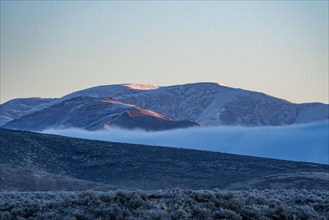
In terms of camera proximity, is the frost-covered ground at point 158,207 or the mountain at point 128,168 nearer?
the frost-covered ground at point 158,207

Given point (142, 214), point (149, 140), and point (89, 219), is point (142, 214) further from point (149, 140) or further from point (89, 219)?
point (149, 140)

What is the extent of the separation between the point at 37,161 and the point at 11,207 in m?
59.4

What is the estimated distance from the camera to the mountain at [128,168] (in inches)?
2783

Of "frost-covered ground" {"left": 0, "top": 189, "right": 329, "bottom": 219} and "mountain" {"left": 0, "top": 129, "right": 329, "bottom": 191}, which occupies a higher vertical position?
"mountain" {"left": 0, "top": 129, "right": 329, "bottom": 191}

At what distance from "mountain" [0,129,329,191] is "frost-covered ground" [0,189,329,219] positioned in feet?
127

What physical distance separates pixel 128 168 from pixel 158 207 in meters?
59.0

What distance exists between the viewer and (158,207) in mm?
25781

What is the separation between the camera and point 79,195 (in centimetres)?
2759

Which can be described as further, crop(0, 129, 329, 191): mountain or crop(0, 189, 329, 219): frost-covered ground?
crop(0, 129, 329, 191): mountain

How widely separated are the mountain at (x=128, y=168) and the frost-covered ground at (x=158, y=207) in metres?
38.7

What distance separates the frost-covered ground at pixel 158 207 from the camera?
2486cm

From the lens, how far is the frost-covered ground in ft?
81.6

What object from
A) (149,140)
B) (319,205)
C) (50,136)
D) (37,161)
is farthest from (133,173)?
(149,140)

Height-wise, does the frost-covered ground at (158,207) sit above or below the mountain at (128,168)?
below
